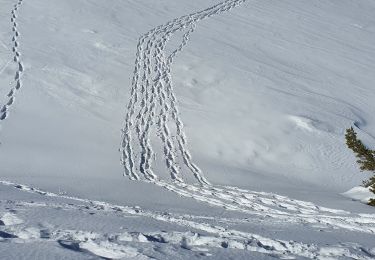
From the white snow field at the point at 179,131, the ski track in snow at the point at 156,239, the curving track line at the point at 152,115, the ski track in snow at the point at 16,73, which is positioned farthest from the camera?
the ski track in snow at the point at 16,73

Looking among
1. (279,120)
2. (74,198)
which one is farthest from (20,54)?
(74,198)

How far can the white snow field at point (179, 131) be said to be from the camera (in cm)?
546

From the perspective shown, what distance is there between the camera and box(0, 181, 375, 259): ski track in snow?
468 cm

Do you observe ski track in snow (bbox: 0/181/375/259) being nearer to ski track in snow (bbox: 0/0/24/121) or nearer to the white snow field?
the white snow field

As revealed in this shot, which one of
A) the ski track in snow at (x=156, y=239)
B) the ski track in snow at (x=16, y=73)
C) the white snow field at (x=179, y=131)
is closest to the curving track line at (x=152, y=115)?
the white snow field at (x=179, y=131)

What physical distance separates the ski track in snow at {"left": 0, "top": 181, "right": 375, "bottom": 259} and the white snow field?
0.02 meters

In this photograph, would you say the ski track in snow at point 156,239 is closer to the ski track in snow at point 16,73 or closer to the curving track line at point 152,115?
the curving track line at point 152,115

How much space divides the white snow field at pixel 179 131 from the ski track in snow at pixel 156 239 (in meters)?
0.02

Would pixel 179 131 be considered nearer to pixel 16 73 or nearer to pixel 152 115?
pixel 152 115

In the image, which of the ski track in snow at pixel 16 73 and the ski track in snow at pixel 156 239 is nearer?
the ski track in snow at pixel 156 239

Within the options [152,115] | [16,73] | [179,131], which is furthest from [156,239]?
[16,73]

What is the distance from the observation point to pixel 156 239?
16.7 ft

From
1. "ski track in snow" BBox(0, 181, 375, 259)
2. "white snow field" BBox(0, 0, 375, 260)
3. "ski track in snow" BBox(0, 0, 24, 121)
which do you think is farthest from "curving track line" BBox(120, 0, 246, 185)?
"ski track in snow" BBox(0, 181, 375, 259)

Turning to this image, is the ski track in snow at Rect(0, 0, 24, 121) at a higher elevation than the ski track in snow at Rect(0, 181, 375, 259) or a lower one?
higher
